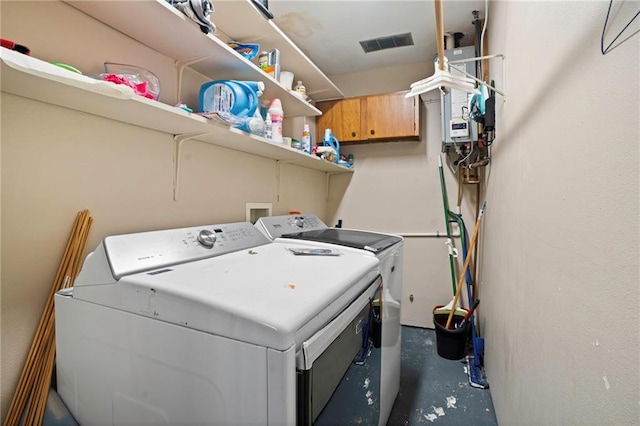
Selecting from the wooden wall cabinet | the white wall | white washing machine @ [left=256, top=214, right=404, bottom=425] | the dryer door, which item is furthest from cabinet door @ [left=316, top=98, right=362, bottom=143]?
the dryer door

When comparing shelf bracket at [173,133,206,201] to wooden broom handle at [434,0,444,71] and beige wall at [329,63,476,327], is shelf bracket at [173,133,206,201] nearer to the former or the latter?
wooden broom handle at [434,0,444,71]

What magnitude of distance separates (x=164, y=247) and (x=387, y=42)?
263 centimetres

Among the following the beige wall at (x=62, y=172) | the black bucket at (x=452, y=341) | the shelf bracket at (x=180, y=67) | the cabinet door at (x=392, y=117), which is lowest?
the black bucket at (x=452, y=341)

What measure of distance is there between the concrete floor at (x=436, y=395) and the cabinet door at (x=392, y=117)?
209cm

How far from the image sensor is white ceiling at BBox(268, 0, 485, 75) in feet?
7.07

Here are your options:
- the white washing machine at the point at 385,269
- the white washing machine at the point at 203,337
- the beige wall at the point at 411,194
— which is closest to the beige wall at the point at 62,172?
the white washing machine at the point at 203,337

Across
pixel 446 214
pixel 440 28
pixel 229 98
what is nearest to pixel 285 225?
pixel 229 98

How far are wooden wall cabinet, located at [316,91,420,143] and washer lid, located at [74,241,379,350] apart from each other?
2.18 metres

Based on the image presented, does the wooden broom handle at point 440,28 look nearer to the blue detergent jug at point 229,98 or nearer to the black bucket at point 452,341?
the blue detergent jug at point 229,98

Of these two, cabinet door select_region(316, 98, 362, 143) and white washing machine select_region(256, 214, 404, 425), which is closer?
white washing machine select_region(256, 214, 404, 425)

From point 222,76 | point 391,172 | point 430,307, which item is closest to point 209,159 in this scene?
point 222,76

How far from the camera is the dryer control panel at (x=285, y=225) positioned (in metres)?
1.71

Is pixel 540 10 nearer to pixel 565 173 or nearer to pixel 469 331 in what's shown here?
pixel 565 173

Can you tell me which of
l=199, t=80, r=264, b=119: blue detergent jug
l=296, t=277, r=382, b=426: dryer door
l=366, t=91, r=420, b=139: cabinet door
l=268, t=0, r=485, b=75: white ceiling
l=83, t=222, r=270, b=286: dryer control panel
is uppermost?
l=268, t=0, r=485, b=75: white ceiling
